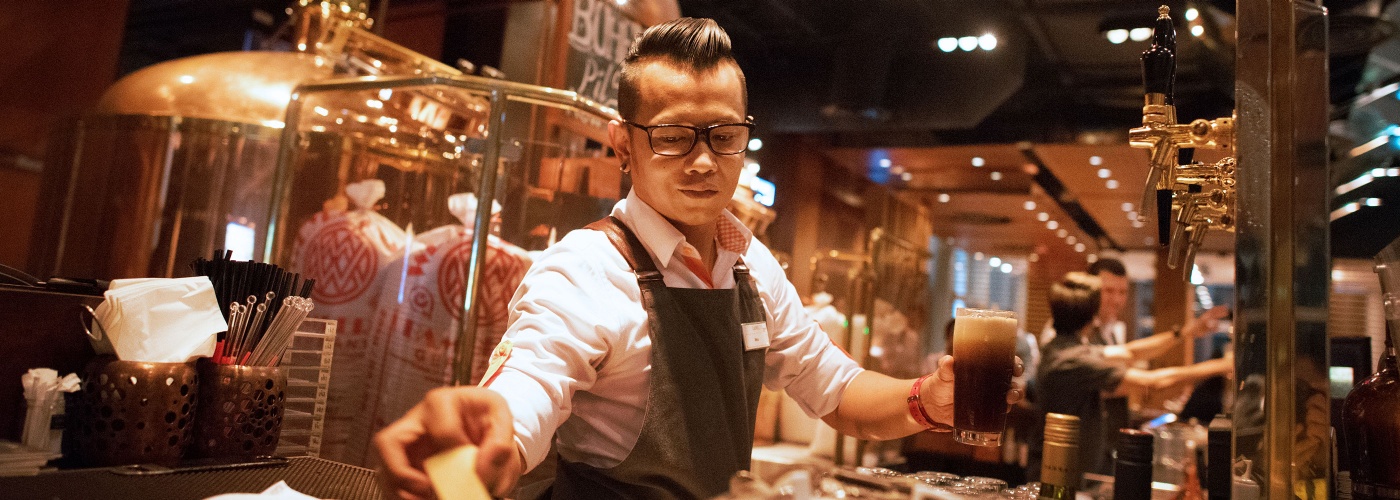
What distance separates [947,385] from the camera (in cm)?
141

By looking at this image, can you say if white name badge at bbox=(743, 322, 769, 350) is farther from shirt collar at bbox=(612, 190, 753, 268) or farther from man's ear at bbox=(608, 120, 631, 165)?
man's ear at bbox=(608, 120, 631, 165)

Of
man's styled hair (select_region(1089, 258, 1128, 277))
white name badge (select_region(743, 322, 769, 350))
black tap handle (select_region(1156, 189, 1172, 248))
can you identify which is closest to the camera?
black tap handle (select_region(1156, 189, 1172, 248))

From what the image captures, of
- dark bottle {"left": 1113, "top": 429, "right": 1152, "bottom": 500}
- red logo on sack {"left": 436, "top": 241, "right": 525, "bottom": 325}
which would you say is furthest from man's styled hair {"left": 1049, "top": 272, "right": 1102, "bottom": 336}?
dark bottle {"left": 1113, "top": 429, "right": 1152, "bottom": 500}

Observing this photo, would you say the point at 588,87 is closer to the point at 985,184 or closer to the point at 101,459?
the point at 101,459

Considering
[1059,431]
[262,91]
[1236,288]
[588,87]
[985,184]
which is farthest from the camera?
[985,184]

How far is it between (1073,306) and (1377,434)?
8.51 feet

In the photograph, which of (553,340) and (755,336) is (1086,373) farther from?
(553,340)

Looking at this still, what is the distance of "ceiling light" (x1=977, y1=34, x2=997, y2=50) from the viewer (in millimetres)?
2041

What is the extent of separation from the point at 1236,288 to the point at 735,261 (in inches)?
31.3

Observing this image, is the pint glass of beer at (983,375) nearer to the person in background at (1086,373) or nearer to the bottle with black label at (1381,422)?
the bottle with black label at (1381,422)

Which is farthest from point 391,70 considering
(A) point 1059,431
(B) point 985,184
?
(B) point 985,184

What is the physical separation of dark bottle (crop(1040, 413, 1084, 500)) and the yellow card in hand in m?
0.79

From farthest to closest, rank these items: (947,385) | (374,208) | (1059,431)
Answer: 1. (374,208)
2. (947,385)
3. (1059,431)

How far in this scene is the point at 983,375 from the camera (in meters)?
1.28
